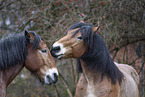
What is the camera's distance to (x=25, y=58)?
112 inches

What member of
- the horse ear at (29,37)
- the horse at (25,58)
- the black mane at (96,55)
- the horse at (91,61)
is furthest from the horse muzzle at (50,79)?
the black mane at (96,55)

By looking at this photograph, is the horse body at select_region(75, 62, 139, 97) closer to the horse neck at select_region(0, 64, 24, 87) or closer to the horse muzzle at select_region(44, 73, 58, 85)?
the horse muzzle at select_region(44, 73, 58, 85)

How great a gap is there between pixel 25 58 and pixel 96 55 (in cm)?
114

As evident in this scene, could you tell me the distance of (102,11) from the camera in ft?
18.8

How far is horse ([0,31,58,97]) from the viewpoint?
2695mm

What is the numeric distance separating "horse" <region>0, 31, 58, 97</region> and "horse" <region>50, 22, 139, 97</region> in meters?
0.31

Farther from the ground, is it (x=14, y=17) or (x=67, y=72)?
(x=14, y=17)

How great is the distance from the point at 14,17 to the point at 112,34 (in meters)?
4.21

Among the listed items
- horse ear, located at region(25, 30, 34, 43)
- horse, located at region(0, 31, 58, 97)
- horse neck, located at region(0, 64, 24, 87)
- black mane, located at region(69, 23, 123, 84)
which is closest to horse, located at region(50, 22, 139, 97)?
black mane, located at region(69, 23, 123, 84)

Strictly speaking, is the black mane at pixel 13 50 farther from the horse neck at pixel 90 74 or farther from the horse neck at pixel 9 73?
the horse neck at pixel 90 74

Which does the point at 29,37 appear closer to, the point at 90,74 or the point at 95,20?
the point at 90,74

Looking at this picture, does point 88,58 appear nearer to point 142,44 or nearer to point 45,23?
point 45,23

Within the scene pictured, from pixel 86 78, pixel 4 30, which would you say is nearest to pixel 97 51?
pixel 86 78

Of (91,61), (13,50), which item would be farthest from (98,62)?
(13,50)
